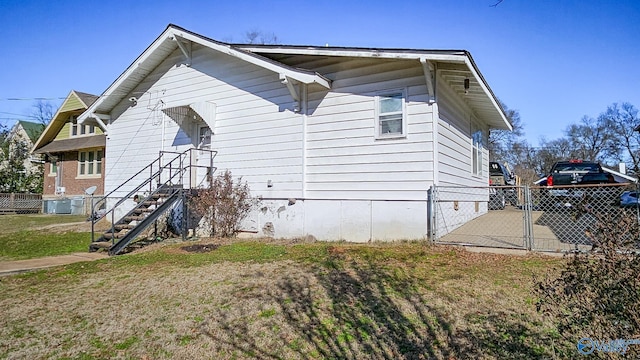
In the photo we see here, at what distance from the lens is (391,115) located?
29.3 feet

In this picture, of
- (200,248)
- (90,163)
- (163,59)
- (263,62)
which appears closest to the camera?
(200,248)

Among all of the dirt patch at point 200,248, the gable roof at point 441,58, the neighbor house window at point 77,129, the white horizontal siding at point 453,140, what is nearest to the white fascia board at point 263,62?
the gable roof at point 441,58

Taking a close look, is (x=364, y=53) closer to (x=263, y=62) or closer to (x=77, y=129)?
(x=263, y=62)

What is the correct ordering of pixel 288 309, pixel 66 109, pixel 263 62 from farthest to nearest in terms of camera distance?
pixel 66 109, pixel 263 62, pixel 288 309

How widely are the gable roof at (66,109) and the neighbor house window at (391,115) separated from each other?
65.1ft

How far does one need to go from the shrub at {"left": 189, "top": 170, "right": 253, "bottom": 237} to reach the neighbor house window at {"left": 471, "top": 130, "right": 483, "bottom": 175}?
7.41 m

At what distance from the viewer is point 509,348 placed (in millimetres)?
3328

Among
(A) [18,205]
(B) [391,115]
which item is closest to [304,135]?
(B) [391,115]

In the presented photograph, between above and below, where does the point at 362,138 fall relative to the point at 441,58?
below

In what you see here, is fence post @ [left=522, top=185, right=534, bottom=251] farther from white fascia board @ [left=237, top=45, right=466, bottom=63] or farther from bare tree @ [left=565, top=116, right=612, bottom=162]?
bare tree @ [left=565, top=116, right=612, bottom=162]

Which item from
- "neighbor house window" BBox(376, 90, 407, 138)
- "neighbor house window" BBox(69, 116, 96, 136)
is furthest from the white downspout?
"neighbor house window" BBox(69, 116, 96, 136)

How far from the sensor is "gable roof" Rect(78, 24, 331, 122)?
369 inches

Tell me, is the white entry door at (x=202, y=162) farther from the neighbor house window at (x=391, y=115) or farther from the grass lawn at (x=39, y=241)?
the neighbor house window at (x=391, y=115)

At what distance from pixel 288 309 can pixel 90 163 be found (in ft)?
75.1
